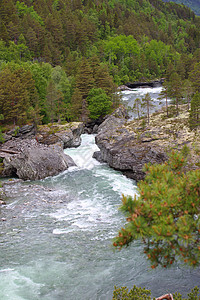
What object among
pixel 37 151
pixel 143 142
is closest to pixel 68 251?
pixel 37 151

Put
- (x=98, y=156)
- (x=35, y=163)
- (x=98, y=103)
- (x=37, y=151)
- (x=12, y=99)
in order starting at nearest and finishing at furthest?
(x=35, y=163) → (x=37, y=151) → (x=98, y=156) → (x=12, y=99) → (x=98, y=103)

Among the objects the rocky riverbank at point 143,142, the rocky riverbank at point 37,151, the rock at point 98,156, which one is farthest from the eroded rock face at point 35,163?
the rocky riverbank at point 143,142

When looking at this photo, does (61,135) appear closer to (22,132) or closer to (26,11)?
(22,132)

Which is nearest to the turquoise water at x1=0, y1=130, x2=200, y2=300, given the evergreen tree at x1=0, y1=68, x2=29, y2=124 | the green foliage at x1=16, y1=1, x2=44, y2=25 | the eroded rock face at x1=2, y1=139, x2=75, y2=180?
the eroded rock face at x1=2, y1=139, x2=75, y2=180

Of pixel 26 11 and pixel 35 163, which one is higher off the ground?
pixel 26 11

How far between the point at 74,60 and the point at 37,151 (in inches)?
2430

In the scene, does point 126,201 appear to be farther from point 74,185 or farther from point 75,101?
point 75,101

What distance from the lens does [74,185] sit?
96.7 feet

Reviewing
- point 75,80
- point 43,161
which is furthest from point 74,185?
point 75,80

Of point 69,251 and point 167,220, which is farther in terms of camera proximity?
point 69,251

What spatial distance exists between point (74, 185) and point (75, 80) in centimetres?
3618

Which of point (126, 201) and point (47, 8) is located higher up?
point (47, 8)

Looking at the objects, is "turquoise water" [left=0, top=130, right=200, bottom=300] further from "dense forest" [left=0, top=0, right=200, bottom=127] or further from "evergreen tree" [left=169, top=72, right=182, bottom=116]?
"evergreen tree" [left=169, top=72, right=182, bottom=116]

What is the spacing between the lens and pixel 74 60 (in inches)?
3425
